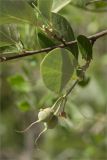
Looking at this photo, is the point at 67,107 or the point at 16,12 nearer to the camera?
the point at 16,12

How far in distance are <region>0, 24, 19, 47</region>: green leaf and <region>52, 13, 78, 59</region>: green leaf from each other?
0.32 ft

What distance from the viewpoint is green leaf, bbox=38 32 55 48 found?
0.86 meters

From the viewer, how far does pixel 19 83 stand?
161 centimetres

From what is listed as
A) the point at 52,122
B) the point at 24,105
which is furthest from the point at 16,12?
the point at 24,105

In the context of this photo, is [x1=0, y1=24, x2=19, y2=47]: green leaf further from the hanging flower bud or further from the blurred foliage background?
the hanging flower bud

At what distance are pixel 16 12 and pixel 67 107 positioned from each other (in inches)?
→ 29.7

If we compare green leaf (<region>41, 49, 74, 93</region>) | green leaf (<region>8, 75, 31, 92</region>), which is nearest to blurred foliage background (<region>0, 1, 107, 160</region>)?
green leaf (<region>8, 75, 31, 92</region>)

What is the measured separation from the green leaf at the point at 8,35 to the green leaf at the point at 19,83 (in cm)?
67

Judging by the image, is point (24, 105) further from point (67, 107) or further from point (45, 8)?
point (45, 8)

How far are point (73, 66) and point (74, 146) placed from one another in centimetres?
139

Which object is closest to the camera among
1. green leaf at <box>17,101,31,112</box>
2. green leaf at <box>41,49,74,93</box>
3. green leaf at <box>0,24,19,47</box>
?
green leaf at <box>41,49,74,93</box>

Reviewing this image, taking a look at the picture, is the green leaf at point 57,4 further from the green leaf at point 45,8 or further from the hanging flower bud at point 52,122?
the hanging flower bud at point 52,122

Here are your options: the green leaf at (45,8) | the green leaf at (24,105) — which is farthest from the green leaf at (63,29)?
the green leaf at (24,105)

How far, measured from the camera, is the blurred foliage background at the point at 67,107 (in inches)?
61.4
